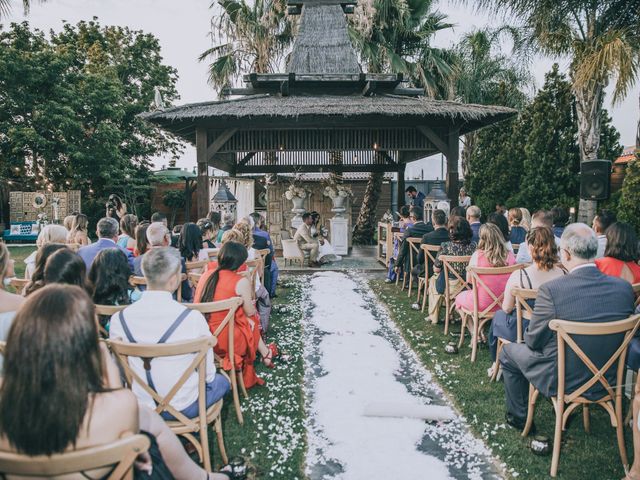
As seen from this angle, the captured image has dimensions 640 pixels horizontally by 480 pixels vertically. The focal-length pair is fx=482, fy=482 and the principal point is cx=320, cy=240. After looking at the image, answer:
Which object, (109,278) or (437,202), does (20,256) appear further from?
(109,278)

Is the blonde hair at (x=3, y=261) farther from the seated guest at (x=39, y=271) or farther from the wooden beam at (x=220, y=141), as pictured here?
the wooden beam at (x=220, y=141)

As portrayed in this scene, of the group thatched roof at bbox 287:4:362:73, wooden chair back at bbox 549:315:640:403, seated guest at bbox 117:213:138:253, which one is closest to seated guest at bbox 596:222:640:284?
wooden chair back at bbox 549:315:640:403

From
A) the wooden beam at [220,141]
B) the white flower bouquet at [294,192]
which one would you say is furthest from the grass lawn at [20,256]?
the white flower bouquet at [294,192]

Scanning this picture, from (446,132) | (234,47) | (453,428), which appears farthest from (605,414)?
(234,47)

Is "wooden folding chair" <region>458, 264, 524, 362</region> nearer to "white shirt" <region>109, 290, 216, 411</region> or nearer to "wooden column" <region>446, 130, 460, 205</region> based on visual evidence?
"white shirt" <region>109, 290, 216, 411</region>

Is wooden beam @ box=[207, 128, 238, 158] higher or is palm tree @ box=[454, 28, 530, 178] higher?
palm tree @ box=[454, 28, 530, 178]

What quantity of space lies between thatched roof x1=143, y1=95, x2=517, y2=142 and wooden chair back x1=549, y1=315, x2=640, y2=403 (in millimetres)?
6729

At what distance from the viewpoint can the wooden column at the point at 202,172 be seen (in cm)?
964

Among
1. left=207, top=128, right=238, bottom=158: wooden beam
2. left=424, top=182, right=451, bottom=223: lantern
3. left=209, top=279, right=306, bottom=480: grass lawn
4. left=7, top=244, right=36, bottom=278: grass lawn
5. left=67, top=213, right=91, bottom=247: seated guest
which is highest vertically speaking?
left=207, top=128, right=238, bottom=158: wooden beam

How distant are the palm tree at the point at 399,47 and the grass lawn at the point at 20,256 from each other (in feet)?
33.0

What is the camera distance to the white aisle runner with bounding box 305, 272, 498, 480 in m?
3.06

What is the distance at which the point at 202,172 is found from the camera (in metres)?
9.72

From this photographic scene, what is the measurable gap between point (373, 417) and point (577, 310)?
171cm

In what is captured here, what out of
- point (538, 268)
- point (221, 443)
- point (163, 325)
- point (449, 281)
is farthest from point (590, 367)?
point (449, 281)
